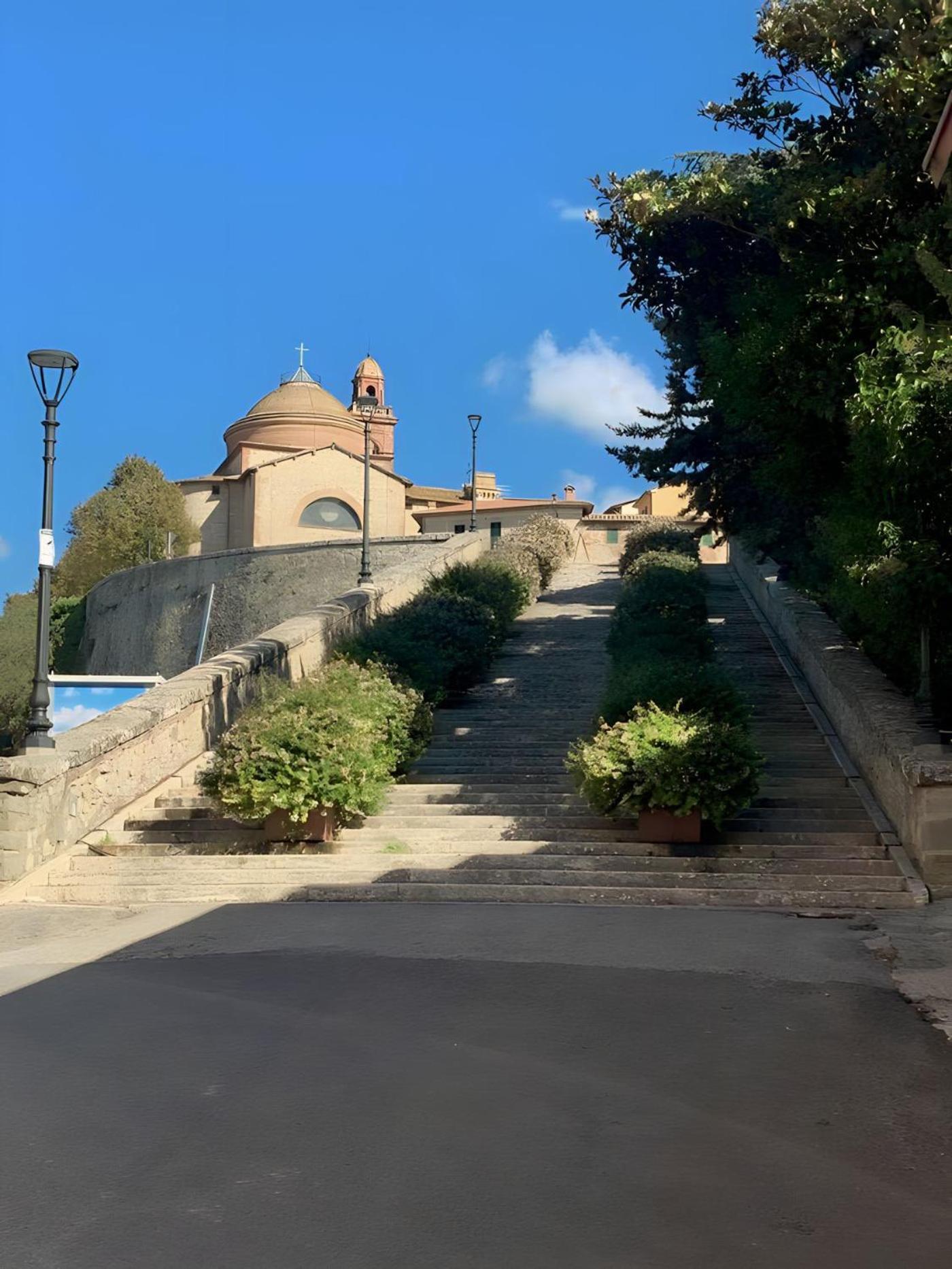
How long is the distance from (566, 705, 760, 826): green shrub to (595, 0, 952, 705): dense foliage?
1.82 meters

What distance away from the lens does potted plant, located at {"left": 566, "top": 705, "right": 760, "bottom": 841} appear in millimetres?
9406

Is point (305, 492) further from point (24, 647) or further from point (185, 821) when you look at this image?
point (185, 821)

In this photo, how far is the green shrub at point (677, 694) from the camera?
34.3 ft

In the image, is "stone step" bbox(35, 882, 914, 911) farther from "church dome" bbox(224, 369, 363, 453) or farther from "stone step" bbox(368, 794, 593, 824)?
"church dome" bbox(224, 369, 363, 453)

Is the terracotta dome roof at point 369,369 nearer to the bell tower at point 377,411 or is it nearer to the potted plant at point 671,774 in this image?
the bell tower at point 377,411

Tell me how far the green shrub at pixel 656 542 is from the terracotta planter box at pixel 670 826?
17.8 metres

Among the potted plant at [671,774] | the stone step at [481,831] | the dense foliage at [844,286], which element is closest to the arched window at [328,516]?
A: the dense foliage at [844,286]

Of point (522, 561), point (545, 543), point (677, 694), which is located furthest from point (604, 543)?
point (677, 694)

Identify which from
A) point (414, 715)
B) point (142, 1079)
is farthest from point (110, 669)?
point (142, 1079)

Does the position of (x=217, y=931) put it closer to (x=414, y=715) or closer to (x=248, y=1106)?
(x=248, y=1106)

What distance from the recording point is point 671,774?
30.8ft

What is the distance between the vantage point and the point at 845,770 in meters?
11.4

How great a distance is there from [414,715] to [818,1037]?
24.7ft

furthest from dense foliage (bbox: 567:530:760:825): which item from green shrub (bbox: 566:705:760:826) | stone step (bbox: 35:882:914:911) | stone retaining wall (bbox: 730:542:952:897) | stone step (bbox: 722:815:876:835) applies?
stone retaining wall (bbox: 730:542:952:897)
